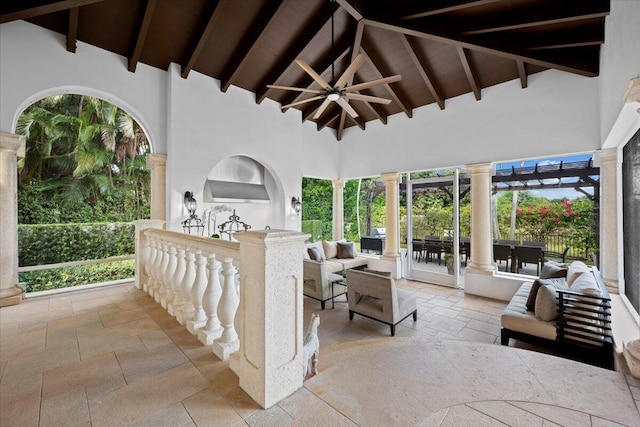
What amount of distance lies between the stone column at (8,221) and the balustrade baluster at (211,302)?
3.42 metres

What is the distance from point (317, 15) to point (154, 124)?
352cm

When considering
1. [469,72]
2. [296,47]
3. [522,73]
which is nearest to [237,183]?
[296,47]

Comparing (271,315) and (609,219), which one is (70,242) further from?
(609,219)

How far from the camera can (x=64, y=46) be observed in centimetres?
408

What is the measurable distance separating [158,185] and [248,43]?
122 inches

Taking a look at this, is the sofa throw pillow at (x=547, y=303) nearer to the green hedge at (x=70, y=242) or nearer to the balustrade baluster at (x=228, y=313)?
the balustrade baluster at (x=228, y=313)

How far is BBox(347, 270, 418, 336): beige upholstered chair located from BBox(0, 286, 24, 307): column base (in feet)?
15.0

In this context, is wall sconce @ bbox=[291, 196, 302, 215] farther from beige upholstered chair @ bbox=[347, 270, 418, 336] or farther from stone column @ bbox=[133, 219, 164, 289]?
stone column @ bbox=[133, 219, 164, 289]

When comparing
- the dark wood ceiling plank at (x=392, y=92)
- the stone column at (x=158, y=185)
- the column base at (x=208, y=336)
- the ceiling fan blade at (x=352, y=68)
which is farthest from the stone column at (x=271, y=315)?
the dark wood ceiling plank at (x=392, y=92)

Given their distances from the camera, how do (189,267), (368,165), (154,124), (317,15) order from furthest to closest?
(368,165) → (154,124) → (317,15) → (189,267)

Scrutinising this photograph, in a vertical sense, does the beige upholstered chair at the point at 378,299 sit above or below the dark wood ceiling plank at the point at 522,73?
below

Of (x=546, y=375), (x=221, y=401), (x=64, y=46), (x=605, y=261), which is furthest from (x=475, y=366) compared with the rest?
(x=64, y=46)

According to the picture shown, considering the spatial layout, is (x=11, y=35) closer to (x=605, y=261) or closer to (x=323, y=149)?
(x=323, y=149)

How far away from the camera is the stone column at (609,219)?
4004 mm
